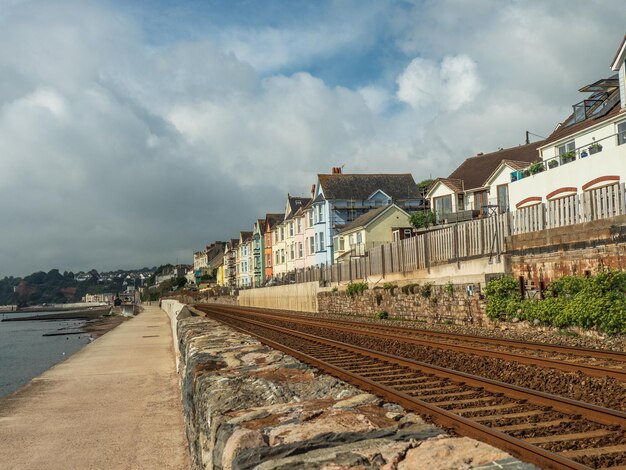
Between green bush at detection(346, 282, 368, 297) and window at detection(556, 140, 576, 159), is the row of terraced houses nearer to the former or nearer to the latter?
window at detection(556, 140, 576, 159)

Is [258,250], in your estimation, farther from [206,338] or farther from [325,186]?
[206,338]

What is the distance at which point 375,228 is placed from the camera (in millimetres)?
53531

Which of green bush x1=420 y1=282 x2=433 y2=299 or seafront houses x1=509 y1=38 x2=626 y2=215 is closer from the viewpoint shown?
green bush x1=420 y1=282 x2=433 y2=299

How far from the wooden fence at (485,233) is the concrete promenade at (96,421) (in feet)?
40.2

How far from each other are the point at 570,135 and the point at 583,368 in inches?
1074

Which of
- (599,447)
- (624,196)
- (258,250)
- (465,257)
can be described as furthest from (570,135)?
(258,250)

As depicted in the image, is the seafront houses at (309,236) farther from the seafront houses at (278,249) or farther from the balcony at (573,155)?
the balcony at (573,155)

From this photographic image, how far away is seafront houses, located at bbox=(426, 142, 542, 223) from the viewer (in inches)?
1638

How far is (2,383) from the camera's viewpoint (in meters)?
28.2

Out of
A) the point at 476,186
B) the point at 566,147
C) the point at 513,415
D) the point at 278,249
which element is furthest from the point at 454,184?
the point at 513,415

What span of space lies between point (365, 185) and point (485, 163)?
18.1 metres

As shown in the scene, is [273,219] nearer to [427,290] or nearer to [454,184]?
[454,184]

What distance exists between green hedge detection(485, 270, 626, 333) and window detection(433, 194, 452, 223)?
2802 centimetres

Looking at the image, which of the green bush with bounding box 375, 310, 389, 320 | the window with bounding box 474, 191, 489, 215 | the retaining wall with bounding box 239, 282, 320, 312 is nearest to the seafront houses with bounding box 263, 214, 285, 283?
the retaining wall with bounding box 239, 282, 320, 312
